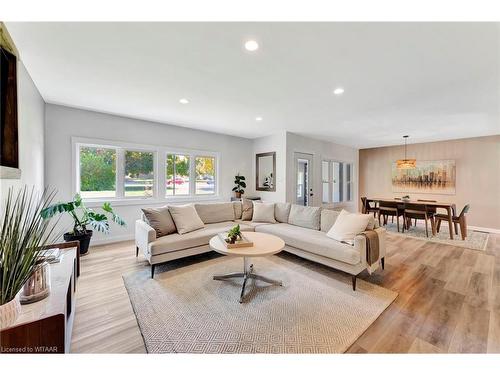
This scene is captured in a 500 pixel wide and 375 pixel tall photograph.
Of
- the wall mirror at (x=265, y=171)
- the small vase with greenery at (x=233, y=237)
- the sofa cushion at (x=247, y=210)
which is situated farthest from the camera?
the wall mirror at (x=265, y=171)

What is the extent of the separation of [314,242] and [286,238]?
52 cm

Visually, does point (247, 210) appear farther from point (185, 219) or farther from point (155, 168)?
point (155, 168)

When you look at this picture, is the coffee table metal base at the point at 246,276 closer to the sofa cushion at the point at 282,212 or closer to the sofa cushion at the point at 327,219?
the sofa cushion at the point at 327,219

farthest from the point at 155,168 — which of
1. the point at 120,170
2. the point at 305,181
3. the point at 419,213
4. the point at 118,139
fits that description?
the point at 419,213

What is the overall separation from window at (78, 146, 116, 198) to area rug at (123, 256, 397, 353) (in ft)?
7.31

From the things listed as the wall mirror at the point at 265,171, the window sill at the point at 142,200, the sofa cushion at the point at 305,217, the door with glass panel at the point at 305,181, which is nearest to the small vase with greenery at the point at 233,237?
the sofa cushion at the point at 305,217

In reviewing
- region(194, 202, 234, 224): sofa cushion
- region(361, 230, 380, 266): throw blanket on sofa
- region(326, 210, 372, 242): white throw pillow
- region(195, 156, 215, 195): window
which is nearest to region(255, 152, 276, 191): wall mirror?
region(195, 156, 215, 195): window

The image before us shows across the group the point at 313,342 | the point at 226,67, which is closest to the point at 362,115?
the point at 226,67

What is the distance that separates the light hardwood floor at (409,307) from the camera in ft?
5.44

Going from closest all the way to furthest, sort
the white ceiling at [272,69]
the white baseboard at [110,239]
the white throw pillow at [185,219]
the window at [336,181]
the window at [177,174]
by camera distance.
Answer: the white ceiling at [272,69] < the white throw pillow at [185,219] < the white baseboard at [110,239] < the window at [177,174] < the window at [336,181]

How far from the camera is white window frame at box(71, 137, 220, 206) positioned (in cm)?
391

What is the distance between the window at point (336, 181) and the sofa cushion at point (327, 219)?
11.0ft

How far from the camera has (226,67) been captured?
2367mm

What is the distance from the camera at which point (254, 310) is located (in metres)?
2.06
